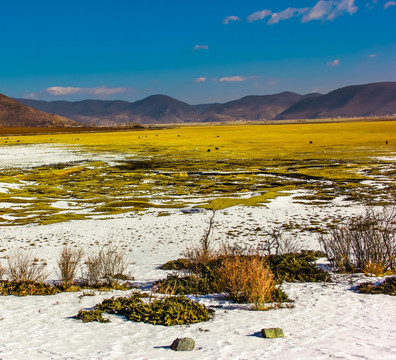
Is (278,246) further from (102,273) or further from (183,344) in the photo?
Answer: (183,344)

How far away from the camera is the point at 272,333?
287 inches

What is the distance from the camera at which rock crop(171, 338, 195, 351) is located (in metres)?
6.82

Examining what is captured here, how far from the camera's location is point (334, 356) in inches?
252

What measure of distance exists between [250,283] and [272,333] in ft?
Answer: 7.78

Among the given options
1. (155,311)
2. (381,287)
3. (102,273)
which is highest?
(155,311)

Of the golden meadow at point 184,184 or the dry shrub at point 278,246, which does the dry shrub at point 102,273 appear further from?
the golden meadow at point 184,184

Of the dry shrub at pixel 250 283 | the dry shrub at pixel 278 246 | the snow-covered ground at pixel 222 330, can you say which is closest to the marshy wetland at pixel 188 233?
the snow-covered ground at pixel 222 330

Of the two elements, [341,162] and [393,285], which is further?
[341,162]

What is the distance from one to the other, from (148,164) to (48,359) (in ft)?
128

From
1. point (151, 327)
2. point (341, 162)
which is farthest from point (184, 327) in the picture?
point (341, 162)

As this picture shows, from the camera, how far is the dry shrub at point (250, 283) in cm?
915

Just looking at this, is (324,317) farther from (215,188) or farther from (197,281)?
(215,188)

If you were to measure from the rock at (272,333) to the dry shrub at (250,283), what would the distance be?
1.66m

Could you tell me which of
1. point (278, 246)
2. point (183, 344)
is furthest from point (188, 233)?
point (183, 344)
